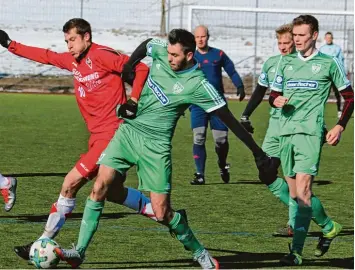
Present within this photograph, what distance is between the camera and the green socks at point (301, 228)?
8.34m

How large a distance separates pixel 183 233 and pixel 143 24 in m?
32.8

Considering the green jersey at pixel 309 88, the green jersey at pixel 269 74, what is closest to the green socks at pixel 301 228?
the green jersey at pixel 309 88

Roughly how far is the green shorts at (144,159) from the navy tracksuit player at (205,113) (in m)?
5.97

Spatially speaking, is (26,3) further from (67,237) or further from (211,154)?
(67,237)

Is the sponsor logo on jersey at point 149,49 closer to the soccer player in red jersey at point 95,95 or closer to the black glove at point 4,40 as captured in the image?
the soccer player in red jersey at point 95,95

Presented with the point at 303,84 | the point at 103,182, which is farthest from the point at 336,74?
the point at 103,182

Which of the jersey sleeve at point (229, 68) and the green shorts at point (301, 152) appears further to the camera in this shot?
the jersey sleeve at point (229, 68)

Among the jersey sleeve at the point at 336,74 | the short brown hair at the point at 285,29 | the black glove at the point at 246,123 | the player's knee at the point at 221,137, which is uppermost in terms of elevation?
the short brown hair at the point at 285,29

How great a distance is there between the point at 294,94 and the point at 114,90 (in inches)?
59.4

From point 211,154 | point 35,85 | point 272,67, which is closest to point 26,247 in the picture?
point 272,67

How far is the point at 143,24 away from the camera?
40.1 m

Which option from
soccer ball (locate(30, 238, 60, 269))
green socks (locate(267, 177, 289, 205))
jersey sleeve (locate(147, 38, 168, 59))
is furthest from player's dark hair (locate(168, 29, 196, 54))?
green socks (locate(267, 177, 289, 205))

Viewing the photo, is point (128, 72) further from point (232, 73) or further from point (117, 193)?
point (232, 73)

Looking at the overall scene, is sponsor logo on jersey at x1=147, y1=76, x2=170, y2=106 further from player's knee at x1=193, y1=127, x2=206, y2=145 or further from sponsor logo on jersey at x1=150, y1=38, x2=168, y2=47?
player's knee at x1=193, y1=127, x2=206, y2=145
